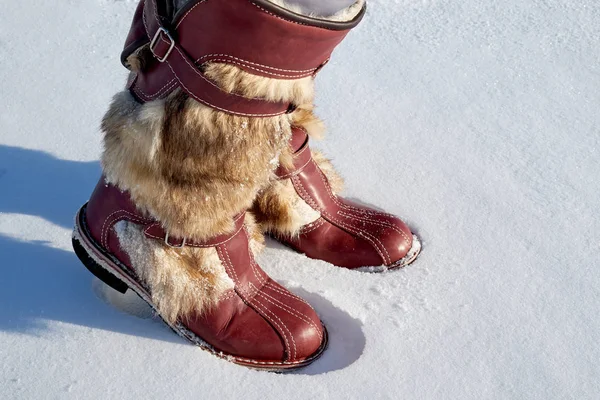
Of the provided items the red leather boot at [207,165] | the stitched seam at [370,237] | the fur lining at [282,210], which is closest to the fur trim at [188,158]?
the red leather boot at [207,165]

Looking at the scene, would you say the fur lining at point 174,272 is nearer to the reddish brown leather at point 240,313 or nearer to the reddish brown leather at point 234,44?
the reddish brown leather at point 240,313

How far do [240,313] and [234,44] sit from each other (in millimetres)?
528

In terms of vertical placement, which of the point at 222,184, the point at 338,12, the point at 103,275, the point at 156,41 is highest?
the point at 338,12

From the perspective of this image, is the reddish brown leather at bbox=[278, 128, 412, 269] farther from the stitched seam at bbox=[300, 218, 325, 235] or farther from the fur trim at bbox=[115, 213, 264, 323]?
the fur trim at bbox=[115, 213, 264, 323]

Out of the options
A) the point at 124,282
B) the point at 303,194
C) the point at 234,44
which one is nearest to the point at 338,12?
the point at 234,44

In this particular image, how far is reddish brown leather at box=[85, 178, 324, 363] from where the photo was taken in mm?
1146

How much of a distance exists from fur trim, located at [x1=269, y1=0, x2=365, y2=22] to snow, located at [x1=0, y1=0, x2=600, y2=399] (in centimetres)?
58

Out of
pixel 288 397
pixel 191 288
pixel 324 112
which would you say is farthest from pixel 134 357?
pixel 324 112

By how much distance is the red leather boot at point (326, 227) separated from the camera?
1.33 metres

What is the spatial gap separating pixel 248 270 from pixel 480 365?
0.46m

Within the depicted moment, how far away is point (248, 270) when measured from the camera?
47.3 inches

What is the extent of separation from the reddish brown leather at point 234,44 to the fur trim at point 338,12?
0.01 m

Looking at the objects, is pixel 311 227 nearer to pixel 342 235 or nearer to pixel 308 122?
pixel 342 235

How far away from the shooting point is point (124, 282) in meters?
1.18
